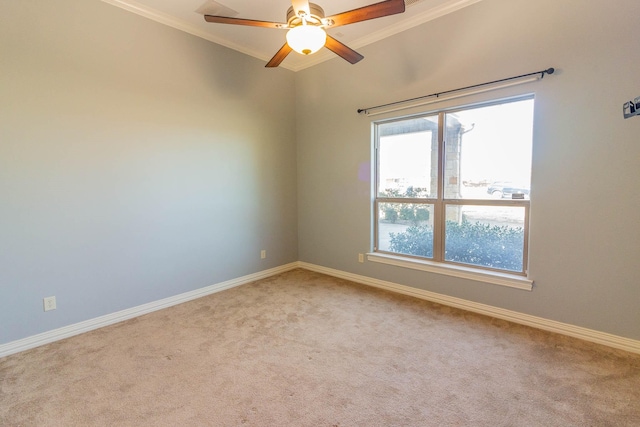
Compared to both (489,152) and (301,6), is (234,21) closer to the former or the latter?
(301,6)

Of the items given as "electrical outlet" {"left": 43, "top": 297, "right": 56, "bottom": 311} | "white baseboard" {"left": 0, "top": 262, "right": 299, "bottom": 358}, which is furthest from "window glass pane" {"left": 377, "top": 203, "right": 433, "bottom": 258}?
"electrical outlet" {"left": 43, "top": 297, "right": 56, "bottom": 311}

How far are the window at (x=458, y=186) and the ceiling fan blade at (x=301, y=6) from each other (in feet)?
6.21

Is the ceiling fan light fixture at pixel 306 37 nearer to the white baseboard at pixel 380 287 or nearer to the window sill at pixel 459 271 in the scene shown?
the window sill at pixel 459 271

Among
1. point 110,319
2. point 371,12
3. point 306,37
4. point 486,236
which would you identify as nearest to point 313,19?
point 306,37

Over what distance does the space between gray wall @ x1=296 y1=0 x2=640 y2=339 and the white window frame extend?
0.09m

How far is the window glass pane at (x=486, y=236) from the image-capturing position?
2.72 m

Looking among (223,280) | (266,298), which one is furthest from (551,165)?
(223,280)

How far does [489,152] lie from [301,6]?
86.0 inches

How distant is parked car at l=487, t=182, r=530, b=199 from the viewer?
2662 mm

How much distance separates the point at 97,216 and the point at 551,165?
4026 millimetres

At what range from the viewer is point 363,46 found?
3475mm

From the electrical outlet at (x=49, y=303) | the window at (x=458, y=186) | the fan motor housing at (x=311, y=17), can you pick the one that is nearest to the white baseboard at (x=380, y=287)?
the electrical outlet at (x=49, y=303)

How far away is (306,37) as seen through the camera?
1.88 m

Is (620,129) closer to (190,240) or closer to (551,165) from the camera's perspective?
(551,165)
